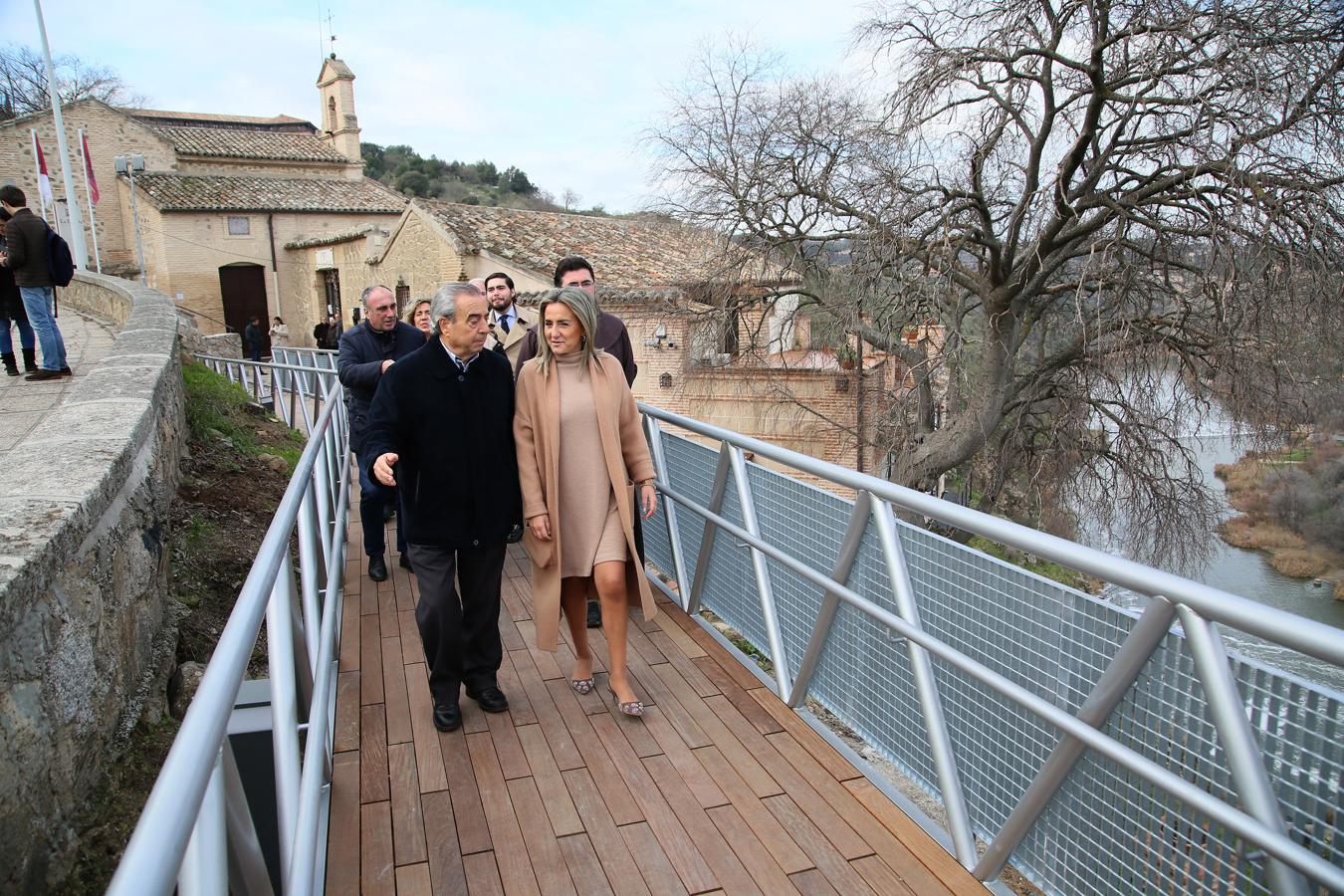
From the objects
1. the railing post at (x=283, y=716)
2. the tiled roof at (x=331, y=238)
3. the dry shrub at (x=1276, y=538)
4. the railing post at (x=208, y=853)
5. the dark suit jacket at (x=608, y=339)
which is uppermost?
the tiled roof at (x=331, y=238)

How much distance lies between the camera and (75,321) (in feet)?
45.3

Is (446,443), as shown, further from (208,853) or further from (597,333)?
(208,853)

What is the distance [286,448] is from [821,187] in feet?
38.0

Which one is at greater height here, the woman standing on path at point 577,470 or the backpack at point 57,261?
the backpack at point 57,261

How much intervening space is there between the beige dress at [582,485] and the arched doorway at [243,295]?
106 feet

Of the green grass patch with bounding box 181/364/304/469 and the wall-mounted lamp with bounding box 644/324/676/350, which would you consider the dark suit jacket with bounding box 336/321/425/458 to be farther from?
the wall-mounted lamp with bounding box 644/324/676/350

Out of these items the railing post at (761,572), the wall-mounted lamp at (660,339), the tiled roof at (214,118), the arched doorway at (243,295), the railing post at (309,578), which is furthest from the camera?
the tiled roof at (214,118)

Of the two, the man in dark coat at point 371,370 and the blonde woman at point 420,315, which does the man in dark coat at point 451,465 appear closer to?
the man in dark coat at point 371,370

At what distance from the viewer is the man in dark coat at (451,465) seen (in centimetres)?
323

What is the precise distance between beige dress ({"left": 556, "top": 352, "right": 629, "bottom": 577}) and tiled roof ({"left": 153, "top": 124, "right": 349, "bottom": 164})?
125 feet

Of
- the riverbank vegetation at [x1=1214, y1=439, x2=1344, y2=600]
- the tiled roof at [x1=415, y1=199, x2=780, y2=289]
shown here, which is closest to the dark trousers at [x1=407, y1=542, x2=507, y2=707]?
the tiled roof at [x1=415, y1=199, x2=780, y2=289]

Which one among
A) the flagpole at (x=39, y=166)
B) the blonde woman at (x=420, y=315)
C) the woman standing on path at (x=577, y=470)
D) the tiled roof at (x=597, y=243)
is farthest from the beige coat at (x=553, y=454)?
the flagpole at (x=39, y=166)

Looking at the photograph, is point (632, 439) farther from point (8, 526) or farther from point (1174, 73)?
point (1174, 73)

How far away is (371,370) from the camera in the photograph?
194 inches
